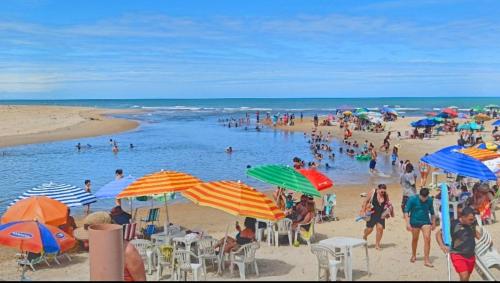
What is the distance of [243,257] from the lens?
8.80 meters

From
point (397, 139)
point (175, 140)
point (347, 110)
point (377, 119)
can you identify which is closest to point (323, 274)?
point (397, 139)

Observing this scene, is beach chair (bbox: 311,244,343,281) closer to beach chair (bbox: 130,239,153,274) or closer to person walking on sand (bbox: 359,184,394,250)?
person walking on sand (bbox: 359,184,394,250)

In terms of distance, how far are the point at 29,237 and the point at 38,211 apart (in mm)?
1449

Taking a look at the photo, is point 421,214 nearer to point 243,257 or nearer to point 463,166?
point 243,257

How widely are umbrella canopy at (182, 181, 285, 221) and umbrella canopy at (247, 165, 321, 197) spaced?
4.92ft

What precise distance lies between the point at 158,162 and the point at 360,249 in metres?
18.9

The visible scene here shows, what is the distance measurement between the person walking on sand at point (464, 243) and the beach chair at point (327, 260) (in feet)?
5.82

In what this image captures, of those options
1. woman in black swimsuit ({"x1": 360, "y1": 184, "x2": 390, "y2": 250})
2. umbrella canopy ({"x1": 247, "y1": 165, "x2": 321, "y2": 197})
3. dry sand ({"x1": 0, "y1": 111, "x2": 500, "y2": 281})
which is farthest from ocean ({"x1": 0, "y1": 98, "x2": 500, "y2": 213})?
woman in black swimsuit ({"x1": 360, "y1": 184, "x2": 390, "y2": 250})

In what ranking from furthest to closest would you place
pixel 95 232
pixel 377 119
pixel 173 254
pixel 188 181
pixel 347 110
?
pixel 347 110, pixel 377 119, pixel 188 181, pixel 173 254, pixel 95 232

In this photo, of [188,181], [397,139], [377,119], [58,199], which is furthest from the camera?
[377,119]

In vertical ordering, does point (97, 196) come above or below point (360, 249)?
above

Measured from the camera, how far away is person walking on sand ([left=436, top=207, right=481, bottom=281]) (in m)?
6.79

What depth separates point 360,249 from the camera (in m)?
10.5

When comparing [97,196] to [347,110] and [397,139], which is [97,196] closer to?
[397,139]
